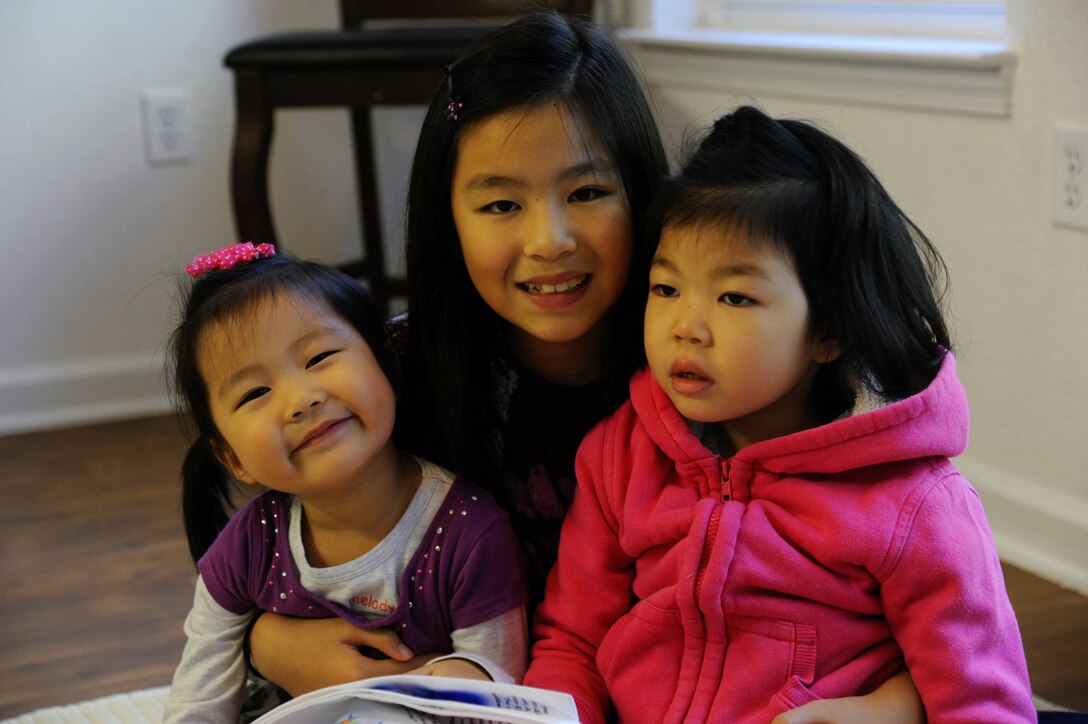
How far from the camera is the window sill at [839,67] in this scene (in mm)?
1634

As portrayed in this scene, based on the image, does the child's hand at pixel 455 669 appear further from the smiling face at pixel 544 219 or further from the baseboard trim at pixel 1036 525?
the baseboard trim at pixel 1036 525

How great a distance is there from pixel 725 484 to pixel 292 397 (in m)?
0.36

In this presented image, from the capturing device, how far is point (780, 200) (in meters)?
0.91

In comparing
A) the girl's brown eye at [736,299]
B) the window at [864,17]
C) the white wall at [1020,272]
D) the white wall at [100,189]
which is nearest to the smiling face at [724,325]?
the girl's brown eye at [736,299]

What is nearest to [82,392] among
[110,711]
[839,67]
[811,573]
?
[110,711]

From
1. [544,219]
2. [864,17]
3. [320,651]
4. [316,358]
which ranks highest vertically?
[864,17]

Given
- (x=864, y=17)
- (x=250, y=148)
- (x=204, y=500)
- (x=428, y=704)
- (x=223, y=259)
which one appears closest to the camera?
(x=428, y=704)

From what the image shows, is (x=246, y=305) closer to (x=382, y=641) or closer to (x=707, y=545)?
(x=382, y=641)

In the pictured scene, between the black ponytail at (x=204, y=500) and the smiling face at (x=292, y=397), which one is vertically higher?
the smiling face at (x=292, y=397)

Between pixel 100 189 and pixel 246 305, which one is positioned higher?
pixel 246 305

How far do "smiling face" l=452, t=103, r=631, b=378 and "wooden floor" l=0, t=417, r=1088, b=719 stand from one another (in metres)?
0.75

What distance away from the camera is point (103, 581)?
74.5 inches

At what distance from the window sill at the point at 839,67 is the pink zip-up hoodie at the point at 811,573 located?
820mm

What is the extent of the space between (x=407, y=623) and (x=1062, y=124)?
101 cm
